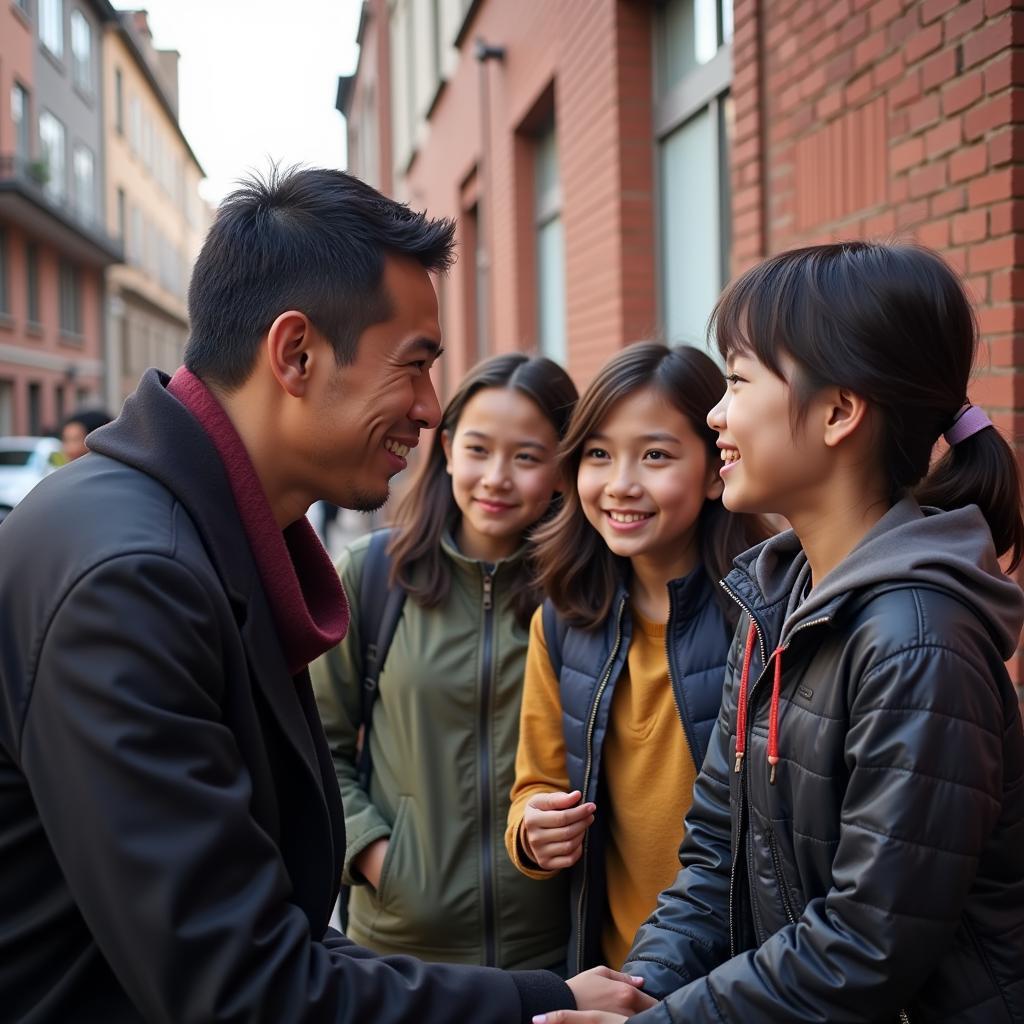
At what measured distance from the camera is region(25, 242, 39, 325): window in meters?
29.4

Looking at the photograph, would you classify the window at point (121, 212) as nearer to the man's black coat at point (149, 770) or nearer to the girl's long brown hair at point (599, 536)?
the girl's long brown hair at point (599, 536)

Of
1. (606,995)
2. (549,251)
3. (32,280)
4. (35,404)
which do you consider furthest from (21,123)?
(606,995)

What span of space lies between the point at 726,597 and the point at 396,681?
2.90 feet

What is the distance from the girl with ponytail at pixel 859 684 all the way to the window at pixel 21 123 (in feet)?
96.8

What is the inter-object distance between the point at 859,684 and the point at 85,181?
37.6 meters

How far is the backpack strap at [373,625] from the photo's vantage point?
2.96m

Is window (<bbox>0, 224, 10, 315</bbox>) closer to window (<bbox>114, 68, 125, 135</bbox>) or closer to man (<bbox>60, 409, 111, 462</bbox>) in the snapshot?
window (<bbox>114, 68, 125, 135</bbox>)

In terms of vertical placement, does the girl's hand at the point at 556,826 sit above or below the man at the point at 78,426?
below

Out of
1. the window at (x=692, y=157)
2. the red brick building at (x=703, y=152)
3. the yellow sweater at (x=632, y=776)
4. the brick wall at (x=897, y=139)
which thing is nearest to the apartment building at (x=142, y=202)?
the red brick building at (x=703, y=152)

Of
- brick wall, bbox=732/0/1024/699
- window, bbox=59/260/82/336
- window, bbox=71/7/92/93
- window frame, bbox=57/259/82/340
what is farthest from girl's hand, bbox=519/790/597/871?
window, bbox=71/7/92/93

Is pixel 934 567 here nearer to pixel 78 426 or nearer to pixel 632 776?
pixel 632 776

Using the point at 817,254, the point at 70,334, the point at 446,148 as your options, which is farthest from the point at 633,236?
the point at 70,334

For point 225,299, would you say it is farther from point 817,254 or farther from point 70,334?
point 70,334

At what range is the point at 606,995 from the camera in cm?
181
